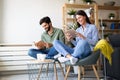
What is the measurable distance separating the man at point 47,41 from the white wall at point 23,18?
51.9 inches

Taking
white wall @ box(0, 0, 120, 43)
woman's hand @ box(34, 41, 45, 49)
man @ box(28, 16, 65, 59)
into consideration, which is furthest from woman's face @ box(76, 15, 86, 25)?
white wall @ box(0, 0, 120, 43)

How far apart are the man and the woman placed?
399mm

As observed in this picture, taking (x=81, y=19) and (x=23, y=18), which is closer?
(x=81, y=19)

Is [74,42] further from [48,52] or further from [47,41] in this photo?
[47,41]

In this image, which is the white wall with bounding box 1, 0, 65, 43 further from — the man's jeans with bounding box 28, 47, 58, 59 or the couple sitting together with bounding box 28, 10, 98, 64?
the man's jeans with bounding box 28, 47, 58, 59

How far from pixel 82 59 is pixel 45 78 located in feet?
3.95

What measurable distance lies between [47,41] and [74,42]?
0.57m

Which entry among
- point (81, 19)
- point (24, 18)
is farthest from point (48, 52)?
point (24, 18)

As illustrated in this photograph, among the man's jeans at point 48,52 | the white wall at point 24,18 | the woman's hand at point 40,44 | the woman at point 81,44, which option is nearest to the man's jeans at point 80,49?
the woman at point 81,44

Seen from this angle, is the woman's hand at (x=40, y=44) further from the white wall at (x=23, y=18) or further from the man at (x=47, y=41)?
the white wall at (x=23, y=18)

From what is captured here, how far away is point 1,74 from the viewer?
4172 mm

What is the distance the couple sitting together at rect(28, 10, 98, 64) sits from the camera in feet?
7.47

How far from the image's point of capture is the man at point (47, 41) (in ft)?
9.60

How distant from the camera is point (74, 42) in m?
2.78
